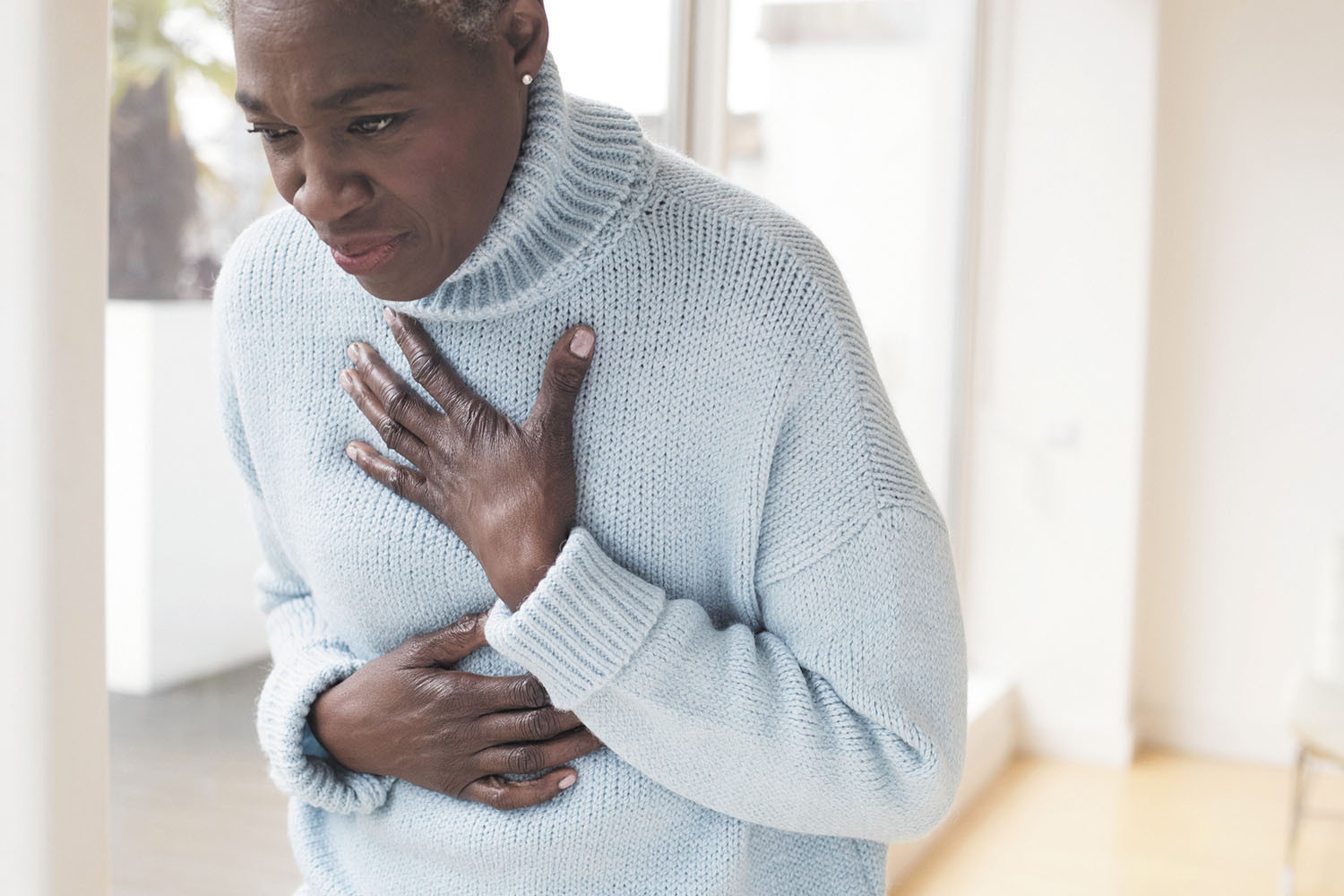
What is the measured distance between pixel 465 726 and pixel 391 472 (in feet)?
0.63

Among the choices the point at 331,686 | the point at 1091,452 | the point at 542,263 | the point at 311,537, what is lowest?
the point at 1091,452

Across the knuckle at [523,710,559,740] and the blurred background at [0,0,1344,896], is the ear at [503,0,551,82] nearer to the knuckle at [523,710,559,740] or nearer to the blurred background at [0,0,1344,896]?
the knuckle at [523,710,559,740]

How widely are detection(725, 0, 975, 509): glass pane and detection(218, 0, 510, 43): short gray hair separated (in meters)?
1.61

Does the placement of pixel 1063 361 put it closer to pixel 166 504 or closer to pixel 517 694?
pixel 166 504

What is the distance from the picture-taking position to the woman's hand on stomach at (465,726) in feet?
3.04

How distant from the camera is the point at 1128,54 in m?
3.44

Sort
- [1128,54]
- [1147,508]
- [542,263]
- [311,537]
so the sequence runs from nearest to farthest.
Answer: [542,263], [311,537], [1128,54], [1147,508]

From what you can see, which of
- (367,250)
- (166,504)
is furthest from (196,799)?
(367,250)

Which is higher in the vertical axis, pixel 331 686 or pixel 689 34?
pixel 689 34

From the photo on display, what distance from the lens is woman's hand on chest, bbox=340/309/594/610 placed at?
2.82ft

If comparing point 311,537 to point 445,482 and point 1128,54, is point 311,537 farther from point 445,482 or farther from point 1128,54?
point 1128,54

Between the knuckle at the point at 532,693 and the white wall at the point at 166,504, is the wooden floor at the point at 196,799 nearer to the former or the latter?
the white wall at the point at 166,504

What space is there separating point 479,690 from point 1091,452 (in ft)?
9.75

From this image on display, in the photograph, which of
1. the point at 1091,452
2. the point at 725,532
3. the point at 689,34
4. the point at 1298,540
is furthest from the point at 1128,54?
the point at 725,532
